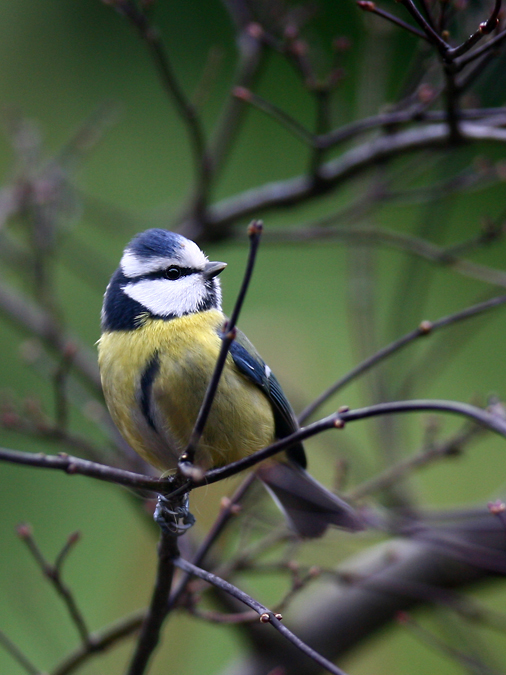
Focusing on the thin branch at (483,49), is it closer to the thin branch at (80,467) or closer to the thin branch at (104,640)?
the thin branch at (80,467)

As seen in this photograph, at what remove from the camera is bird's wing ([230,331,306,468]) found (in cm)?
107

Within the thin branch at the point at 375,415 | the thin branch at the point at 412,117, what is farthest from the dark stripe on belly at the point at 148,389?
the thin branch at the point at 412,117

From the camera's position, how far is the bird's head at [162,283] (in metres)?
1.09

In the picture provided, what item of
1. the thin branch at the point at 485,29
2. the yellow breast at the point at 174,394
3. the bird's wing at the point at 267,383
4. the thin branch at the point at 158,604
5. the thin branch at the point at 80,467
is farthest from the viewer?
the bird's wing at the point at 267,383

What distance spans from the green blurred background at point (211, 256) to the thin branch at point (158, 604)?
1227 mm

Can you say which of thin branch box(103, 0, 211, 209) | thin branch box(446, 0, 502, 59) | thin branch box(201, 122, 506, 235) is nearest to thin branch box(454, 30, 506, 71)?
thin branch box(446, 0, 502, 59)

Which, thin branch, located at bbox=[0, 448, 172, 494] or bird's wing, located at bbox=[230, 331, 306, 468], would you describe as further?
bird's wing, located at bbox=[230, 331, 306, 468]

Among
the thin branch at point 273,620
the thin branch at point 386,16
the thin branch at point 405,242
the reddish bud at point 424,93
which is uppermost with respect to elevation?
the thin branch at point 386,16

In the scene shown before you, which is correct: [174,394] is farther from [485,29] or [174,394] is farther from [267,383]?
[485,29]

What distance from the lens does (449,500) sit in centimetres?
257

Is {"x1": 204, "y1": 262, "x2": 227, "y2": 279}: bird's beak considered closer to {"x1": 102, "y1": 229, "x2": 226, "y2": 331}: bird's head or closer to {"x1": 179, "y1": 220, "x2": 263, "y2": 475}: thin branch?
{"x1": 102, "y1": 229, "x2": 226, "y2": 331}: bird's head

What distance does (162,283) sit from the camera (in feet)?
3.67

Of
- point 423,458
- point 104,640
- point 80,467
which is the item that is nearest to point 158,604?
point 104,640

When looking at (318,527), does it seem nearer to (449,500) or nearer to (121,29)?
(449,500)
